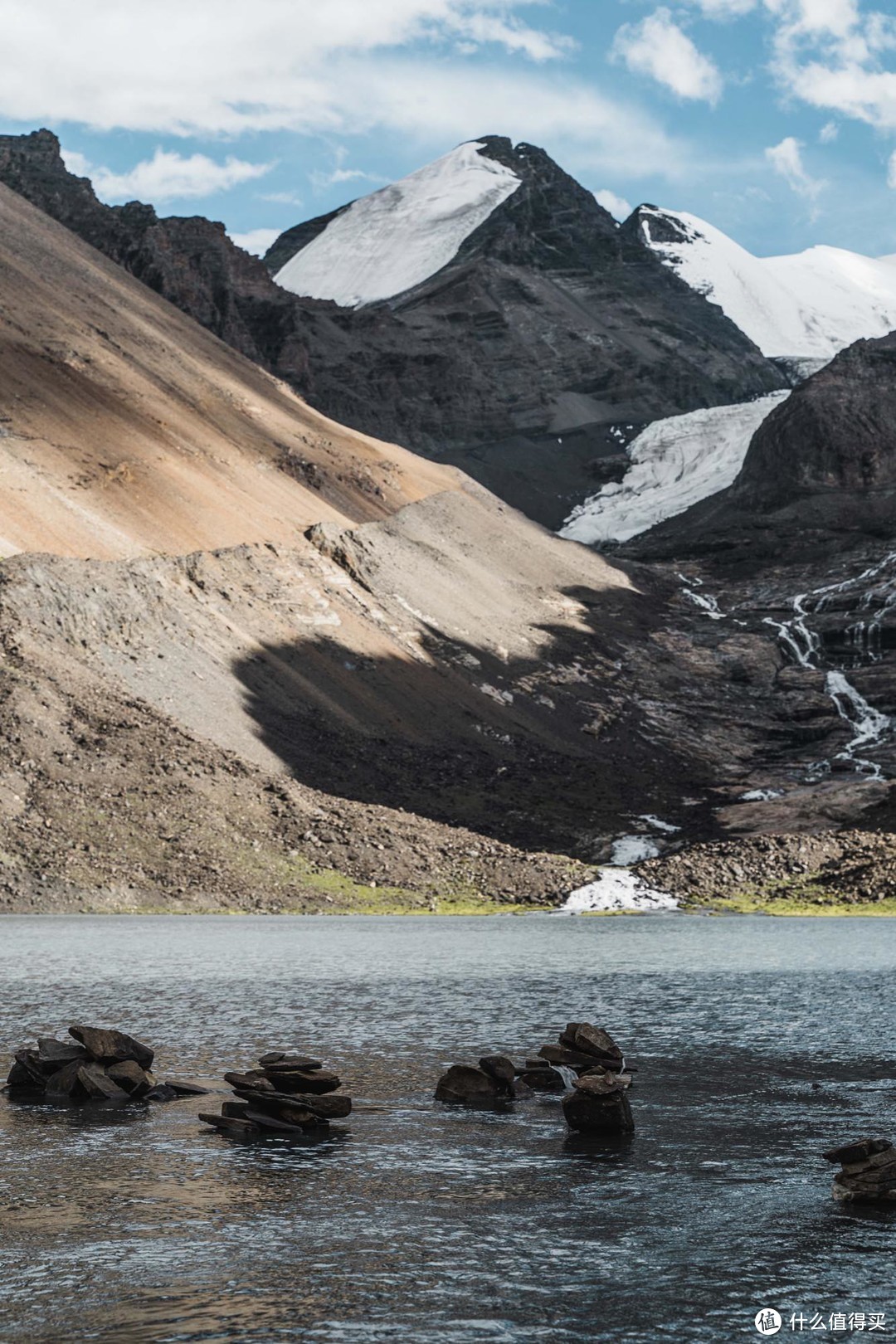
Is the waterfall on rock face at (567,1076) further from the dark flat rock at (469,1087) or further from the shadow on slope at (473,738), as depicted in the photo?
the shadow on slope at (473,738)

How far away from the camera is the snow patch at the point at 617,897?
90.6 meters

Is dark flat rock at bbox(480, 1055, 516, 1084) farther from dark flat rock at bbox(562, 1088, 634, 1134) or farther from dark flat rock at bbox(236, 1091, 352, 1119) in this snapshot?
dark flat rock at bbox(236, 1091, 352, 1119)

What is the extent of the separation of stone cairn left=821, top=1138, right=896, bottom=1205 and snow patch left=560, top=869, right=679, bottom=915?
69.5 metres

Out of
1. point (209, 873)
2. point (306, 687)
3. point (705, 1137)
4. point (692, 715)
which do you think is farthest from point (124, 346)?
point (705, 1137)

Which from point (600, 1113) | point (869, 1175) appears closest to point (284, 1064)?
point (600, 1113)

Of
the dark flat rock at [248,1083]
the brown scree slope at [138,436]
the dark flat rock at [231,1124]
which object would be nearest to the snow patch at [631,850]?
the brown scree slope at [138,436]

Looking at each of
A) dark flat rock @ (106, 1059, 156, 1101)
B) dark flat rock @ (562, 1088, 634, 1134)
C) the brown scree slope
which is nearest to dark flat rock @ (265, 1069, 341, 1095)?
dark flat rock @ (106, 1059, 156, 1101)

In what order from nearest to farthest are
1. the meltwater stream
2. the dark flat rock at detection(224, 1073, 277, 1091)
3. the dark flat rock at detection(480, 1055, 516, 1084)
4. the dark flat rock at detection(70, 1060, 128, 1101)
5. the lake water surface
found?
1. the lake water surface
2. the dark flat rock at detection(224, 1073, 277, 1091)
3. the dark flat rock at detection(70, 1060, 128, 1101)
4. the dark flat rock at detection(480, 1055, 516, 1084)
5. the meltwater stream

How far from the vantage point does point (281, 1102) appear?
24.1 m

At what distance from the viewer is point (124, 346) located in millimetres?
151625

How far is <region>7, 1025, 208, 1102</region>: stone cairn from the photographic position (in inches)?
1035

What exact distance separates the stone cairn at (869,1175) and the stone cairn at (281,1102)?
8372 millimetres

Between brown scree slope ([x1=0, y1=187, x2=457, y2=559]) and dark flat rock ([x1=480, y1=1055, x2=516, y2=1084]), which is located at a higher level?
brown scree slope ([x1=0, y1=187, x2=457, y2=559])

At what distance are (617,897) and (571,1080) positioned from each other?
2566 inches
